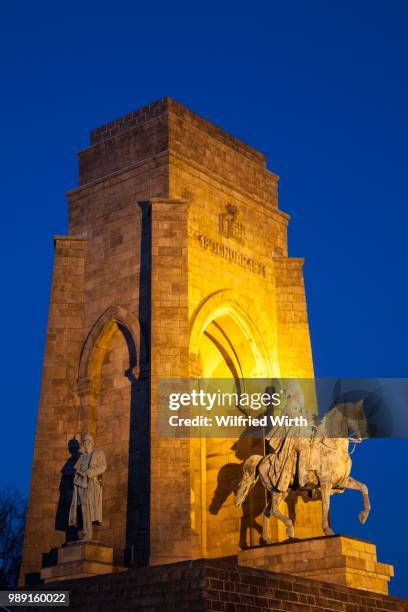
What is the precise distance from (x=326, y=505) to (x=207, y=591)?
6.03m

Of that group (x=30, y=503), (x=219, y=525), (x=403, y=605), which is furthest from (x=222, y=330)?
(x=403, y=605)

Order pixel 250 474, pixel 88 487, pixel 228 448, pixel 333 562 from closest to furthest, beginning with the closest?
pixel 333 562 → pixel 88 487 → pixel 250 474 → pixel 228 448

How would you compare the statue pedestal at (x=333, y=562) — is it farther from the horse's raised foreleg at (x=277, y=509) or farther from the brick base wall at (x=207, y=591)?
the brick base wall at (x=207, y=591)

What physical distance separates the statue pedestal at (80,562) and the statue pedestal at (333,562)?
10.6 feet

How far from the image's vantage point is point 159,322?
2631cm

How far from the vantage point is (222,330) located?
30.1 metres

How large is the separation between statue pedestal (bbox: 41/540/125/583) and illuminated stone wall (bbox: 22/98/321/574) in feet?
2.99

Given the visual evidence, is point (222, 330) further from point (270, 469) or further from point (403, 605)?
point (403, 605)

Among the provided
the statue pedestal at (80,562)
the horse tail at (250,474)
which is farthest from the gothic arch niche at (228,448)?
the statue pedestal at (80,562)

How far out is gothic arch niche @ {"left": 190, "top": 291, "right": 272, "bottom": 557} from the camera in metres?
28.0

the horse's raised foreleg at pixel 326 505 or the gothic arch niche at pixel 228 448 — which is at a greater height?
the gothic arch niche at pixel 228 448

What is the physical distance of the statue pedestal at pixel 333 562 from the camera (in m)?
23.1

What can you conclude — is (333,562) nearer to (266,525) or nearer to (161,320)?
(266,525)
